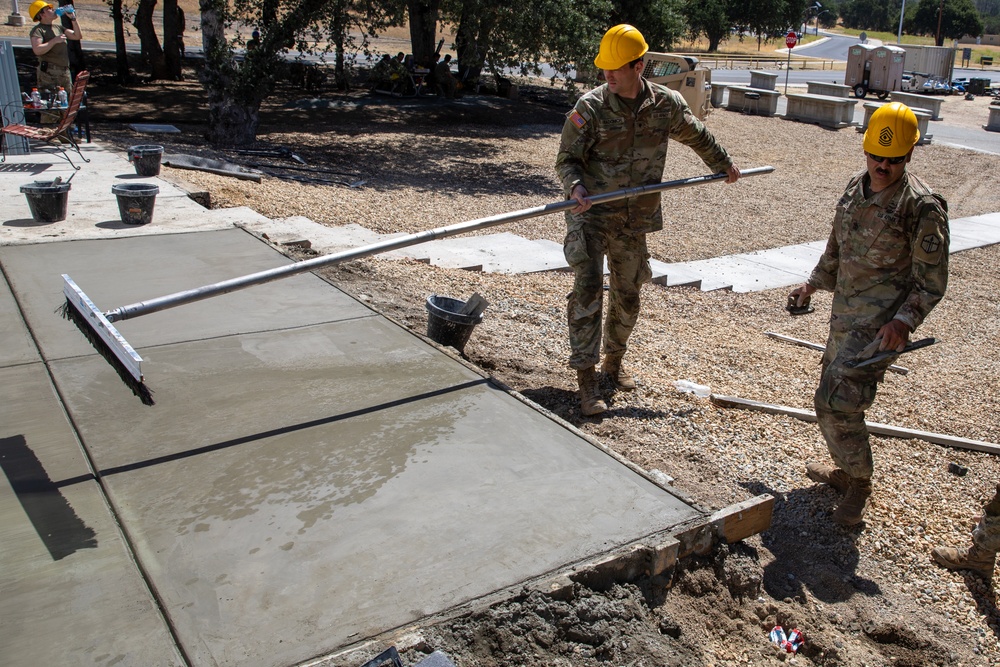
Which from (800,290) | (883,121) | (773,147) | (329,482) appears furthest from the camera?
(773,147)

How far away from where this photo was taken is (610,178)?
15.8ft

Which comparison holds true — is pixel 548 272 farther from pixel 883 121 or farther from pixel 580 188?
pixel 883 121

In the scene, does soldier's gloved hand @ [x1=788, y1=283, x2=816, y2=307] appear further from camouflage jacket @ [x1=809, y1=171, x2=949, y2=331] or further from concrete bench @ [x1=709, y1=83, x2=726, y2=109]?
concrete bench @ [x1=709, y1=83, x2=726, y2=109]

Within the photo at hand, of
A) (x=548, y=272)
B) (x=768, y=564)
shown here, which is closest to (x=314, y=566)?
(x=768, y=564)

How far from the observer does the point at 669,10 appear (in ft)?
72.7

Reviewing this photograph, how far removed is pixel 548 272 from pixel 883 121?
4.63 m

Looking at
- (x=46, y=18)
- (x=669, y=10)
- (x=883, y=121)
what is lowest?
(x=883, y=121)

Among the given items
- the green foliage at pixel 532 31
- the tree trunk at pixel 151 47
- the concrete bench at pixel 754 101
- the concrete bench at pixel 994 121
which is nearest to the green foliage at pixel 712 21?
the concrete bench at pixel 994 121

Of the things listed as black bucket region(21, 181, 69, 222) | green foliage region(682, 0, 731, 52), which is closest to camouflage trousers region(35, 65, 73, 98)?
black bucket region(21, 181, 69, 222)

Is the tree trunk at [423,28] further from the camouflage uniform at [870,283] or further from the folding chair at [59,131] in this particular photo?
the camouflage uniform at [870,283]

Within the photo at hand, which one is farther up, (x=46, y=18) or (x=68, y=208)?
(x=46, y=18)

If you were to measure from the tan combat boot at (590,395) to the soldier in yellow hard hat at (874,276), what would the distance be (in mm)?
1216

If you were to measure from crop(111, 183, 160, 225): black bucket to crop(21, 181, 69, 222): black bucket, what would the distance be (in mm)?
412

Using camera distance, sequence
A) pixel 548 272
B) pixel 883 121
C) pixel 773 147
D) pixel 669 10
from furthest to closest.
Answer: pixel 669 10 → pixel 773 147 → pixel 548 272 → pixel 883 121
